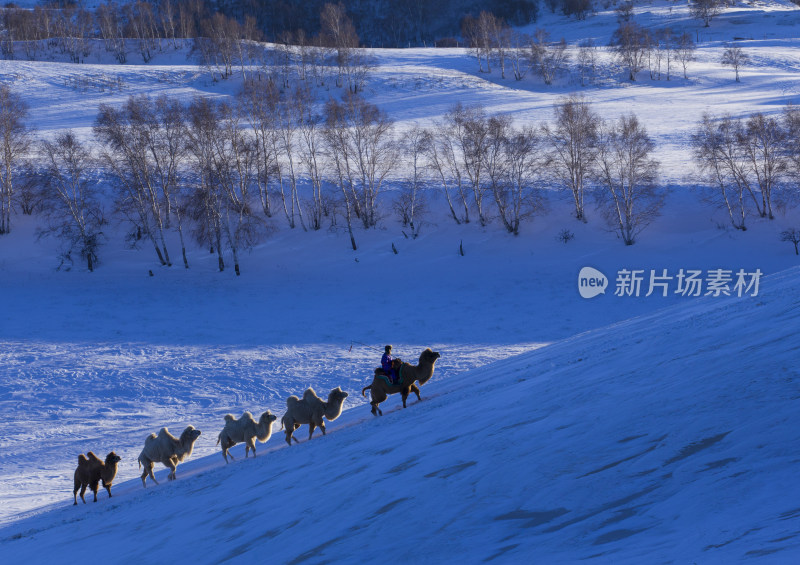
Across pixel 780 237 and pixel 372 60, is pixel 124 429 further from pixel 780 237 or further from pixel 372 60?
pixel 372 60

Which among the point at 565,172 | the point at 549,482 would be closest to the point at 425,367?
the point at 549,482

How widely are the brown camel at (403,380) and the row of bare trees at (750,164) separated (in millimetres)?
36378

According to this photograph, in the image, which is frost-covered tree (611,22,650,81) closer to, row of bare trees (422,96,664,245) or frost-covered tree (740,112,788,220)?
row of bare trees (422,96,664,245)

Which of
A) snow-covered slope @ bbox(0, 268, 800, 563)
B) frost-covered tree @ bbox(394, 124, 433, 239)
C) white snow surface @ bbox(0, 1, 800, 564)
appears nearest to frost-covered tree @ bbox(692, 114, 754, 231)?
white snow surface @ bbox(0, 1, 800, 564)

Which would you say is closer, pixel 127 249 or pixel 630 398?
pixel 630 398

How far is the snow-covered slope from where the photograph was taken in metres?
4.72

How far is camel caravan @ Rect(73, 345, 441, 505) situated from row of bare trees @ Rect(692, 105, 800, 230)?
3700 cm

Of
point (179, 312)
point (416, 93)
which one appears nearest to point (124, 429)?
point (179, 312)

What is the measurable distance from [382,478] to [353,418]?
7.37 m

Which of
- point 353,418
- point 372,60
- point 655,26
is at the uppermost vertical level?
point 655,26

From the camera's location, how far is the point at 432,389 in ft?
52.7

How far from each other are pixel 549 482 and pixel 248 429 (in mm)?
8545

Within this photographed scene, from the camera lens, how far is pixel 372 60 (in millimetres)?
90312

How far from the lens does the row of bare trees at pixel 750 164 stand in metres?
43.6
